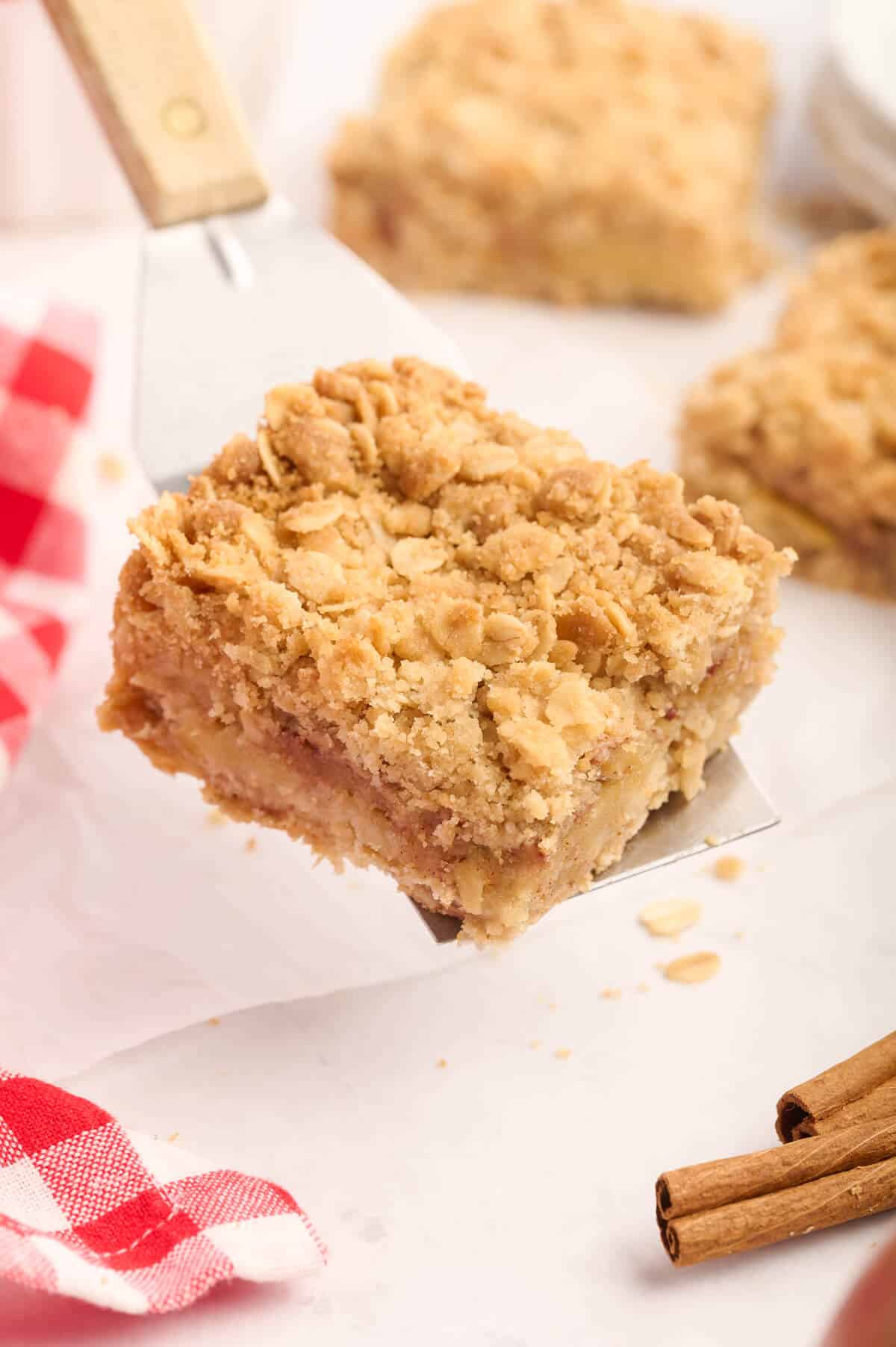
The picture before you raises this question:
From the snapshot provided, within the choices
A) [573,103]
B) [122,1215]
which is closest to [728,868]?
[122,1215]

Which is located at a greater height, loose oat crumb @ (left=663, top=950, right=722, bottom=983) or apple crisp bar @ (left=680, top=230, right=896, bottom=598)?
apple crisp bar @ (left=680, top=230, right=896, bottom=598)

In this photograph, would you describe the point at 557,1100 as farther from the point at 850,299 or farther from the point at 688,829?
the point at 850,299

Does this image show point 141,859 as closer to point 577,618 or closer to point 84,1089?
point 84,1089

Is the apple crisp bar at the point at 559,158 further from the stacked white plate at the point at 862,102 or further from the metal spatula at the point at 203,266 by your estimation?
the metal spatula at the point at 203,266

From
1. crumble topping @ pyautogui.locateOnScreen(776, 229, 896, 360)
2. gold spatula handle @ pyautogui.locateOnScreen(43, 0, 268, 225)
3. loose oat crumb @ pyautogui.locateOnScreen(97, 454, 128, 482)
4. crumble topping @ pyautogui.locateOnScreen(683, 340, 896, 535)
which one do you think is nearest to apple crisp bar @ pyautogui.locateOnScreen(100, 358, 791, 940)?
gold spatula handle @ pyautogui.locateOnScreen(43, 0, 268, 225)

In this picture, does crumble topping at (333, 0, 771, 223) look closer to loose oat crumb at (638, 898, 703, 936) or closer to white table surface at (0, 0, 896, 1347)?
white table surface at (0, 0, 896, 1347)

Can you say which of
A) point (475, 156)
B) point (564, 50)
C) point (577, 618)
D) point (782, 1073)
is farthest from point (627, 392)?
point (782, 1073)
